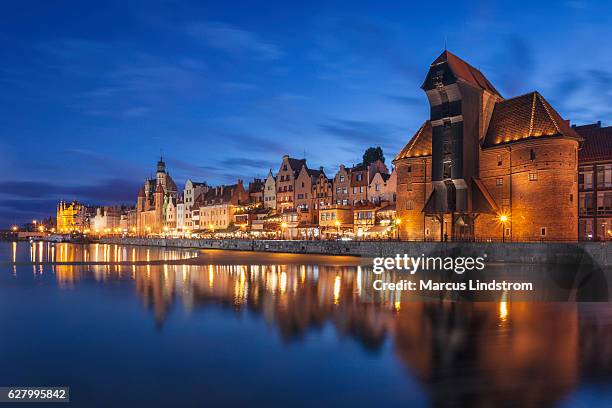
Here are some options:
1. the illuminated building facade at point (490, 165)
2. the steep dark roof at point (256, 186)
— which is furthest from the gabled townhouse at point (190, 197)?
the illuminated building facade at point (490, 165)

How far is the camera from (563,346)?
15.3 metres

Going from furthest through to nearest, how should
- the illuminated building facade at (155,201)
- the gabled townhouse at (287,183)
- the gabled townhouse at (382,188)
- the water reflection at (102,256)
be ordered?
the illuminated building facade at (155,201), the gabled townhouse at (287,183), the gabled townhouse at (382,188), the water reflection at (102,256)

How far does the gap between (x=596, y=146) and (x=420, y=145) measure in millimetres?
18621

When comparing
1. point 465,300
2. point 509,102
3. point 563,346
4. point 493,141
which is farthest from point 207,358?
point 509,102

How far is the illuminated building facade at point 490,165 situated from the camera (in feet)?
152

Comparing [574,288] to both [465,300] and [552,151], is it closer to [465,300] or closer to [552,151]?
[465,300]

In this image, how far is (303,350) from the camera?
15133 mm

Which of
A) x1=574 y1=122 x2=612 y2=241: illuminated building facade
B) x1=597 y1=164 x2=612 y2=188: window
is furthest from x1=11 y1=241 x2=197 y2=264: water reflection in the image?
x1=597 y1=164 x2=612 y2=188: window

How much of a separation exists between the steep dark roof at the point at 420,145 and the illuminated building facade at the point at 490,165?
165mm

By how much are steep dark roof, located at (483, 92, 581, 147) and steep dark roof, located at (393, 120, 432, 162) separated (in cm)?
700

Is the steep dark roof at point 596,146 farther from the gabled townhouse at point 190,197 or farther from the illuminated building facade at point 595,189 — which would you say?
the gabled townhouse at point 190,197

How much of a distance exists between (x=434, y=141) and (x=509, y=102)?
30.7 ft

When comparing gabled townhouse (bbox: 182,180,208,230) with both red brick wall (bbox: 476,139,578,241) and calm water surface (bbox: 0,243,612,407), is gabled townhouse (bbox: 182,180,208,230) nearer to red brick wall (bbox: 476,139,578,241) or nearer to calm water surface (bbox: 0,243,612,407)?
red brick wall (bbox: 476,139,578,241)

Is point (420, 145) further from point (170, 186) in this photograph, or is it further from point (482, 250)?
point (170, 186)
